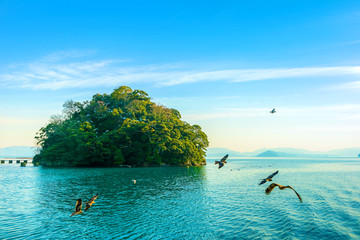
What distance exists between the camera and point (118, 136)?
270 ft

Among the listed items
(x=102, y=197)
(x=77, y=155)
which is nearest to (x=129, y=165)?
(x=77, y=155)

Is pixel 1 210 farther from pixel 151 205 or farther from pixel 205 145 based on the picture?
pixel 205 145

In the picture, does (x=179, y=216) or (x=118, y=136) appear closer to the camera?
(x=179, y=216)

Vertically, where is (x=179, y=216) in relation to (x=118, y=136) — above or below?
below

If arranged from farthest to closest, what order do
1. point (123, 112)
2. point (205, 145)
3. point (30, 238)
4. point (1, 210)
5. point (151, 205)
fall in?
1. point (205, 145)
2. point (123, 112)
3. point (151, 205)
4. point (1, 210)
5. point (30, 238)

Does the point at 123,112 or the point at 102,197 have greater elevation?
the point at 123,112

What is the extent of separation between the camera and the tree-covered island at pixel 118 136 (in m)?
82.6

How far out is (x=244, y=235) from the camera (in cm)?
1738

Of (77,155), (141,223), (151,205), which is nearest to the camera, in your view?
(141,223)

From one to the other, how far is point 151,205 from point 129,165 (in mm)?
62934

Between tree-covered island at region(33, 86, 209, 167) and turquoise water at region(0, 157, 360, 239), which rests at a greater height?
tree-covered island at region(33, 86, 209, 167)

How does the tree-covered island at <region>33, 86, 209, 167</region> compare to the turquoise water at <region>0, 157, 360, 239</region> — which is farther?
the tree-covered island at <region>33, 86, 209, 167</region>

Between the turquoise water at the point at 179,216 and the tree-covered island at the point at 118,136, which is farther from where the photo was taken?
the tree-covered island at the point at 118,136

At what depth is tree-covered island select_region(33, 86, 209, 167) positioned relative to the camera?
82562mm
